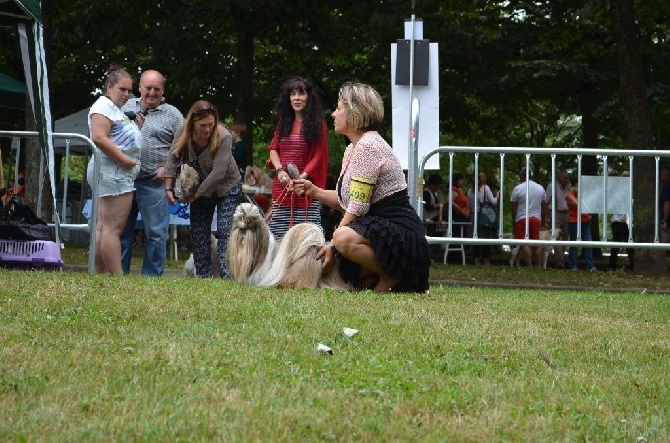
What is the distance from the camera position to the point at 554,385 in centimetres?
520

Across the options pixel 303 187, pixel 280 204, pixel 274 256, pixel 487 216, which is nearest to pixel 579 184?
pixel 487 216

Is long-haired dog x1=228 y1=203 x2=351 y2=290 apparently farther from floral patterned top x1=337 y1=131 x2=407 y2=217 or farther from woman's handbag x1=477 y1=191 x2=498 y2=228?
woman's handbag x1=477 y1=191 x2=498 y2=228

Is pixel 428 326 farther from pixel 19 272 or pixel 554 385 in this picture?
pixel 19 272

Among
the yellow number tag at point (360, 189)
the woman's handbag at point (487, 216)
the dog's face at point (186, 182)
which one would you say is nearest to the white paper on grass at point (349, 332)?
the yellow number tag at point (360, 189)

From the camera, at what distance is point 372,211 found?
9383 millimetres

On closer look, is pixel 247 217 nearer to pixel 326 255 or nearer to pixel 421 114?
pixel 326 255

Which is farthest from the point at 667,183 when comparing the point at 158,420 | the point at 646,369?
the point at 158,420

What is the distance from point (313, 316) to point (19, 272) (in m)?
3.62

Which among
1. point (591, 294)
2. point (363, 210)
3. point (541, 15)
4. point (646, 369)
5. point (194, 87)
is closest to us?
point (646, 369)

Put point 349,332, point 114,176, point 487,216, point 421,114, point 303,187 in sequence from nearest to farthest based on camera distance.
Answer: point 349,332 < point 303,187 < point 114,176 < point 421,114 < point 487,216

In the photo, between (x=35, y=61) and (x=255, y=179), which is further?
(x=255, y=179)

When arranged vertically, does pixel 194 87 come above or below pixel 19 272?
above

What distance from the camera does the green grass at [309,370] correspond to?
4137mm

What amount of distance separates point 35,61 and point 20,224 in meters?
1.60
